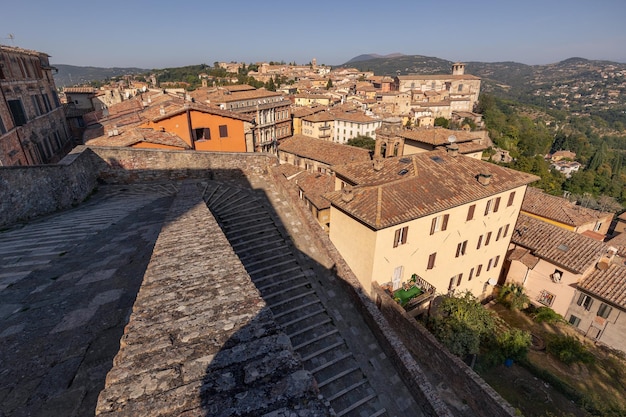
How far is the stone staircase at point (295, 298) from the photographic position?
26.9ft

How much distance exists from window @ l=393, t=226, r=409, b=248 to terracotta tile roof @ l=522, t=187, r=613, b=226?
2390 cm

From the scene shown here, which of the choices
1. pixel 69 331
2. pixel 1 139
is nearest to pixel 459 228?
pixel 69 331

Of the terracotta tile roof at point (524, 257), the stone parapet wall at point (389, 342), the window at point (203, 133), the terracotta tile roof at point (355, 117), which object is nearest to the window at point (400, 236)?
the stone parapet wall at point (389, 342)

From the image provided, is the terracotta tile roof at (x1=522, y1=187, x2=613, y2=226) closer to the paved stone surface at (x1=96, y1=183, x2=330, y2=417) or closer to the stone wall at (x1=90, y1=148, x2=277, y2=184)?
the stone wall at (x1=90, y1=148, x2=277, y2=184)

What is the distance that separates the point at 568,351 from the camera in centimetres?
1739

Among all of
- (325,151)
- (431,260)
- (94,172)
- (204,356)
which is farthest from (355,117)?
(204,356)

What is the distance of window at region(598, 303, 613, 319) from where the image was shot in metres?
19.1

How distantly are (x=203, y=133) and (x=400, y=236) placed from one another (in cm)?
1691

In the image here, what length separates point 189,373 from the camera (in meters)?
3.03

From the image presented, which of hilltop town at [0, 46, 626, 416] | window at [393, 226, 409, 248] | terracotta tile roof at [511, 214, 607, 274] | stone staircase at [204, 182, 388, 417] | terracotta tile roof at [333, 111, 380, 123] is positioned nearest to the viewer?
hilltop town at [0, 46, 626, 416]

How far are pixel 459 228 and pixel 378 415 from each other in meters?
13.4

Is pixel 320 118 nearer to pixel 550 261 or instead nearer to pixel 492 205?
pixel 492 205

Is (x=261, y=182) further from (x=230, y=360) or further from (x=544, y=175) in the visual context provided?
(x=544, y=175)

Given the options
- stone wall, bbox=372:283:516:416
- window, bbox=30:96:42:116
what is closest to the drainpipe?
window, bbox=30:96:42:116
